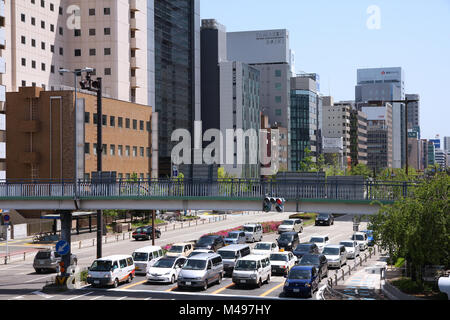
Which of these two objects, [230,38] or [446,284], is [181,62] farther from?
[446,284]

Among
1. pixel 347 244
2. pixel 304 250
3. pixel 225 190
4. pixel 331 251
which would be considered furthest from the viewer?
pixel 347 244

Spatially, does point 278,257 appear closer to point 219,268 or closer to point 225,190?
point 219,268

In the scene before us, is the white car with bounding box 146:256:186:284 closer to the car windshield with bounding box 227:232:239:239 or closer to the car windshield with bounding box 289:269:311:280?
the car windshield with bounding box 289:269:311:280

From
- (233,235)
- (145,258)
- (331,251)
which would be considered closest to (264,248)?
(331,251)

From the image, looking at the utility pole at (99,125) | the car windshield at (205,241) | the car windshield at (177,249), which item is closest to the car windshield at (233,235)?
the car windshield at (205,241)

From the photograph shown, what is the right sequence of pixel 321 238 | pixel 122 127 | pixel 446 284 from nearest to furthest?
pixel 446 284
pixel 321 238
pixel 122 127

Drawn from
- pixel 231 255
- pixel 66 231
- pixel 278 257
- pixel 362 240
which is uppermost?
pixel 66 231

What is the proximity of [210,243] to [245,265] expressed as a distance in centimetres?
1593

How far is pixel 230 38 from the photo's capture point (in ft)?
652

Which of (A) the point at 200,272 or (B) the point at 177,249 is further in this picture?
(B) the point at 177,249

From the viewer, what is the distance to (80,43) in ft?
351

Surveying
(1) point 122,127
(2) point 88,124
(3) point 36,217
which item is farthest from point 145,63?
(3) point 36,217
